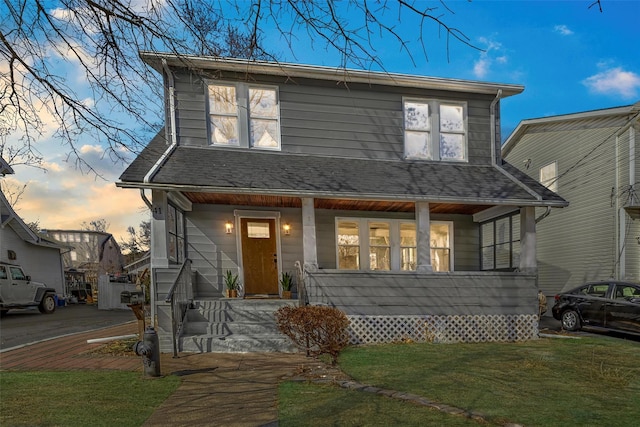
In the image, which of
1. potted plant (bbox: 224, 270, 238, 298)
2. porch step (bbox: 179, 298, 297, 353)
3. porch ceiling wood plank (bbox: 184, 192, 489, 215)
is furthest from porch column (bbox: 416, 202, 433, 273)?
potted plant (bbox: 224, 270, 238, 298)

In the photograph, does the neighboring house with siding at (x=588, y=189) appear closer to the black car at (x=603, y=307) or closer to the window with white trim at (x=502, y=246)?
the window with white trim at (x=502, y=246)

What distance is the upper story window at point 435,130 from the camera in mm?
10148

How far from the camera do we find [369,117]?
990cm

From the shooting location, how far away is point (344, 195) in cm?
821

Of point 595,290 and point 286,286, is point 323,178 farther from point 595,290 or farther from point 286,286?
point 595,290

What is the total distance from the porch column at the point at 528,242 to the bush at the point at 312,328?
16.6 ft

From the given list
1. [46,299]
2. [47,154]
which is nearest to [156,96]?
[47,154]

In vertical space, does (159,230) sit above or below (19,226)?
below

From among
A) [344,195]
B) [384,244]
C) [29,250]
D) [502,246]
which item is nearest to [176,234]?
[344,195]

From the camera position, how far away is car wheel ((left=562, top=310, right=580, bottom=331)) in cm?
1040

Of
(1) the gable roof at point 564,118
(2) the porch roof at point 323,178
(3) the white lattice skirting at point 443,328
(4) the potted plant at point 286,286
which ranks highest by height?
(1) the gable roof at point 564,118

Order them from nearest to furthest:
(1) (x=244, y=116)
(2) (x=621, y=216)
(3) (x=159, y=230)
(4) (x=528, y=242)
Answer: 1. (3) (x=159, y=230)
2. (4) (x=528, y=242)
3. (1) (x=244, y=116)
4. (2) (x=621, y=216)

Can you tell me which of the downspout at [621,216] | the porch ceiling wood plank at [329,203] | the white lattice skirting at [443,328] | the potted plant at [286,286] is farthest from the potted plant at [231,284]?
the downspout at [621,216]

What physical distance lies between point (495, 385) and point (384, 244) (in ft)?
19.2
